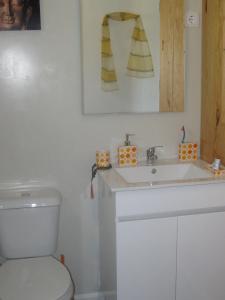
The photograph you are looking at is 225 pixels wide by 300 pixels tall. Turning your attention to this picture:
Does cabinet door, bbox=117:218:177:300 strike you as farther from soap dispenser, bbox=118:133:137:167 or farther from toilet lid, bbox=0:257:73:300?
soap dispenser, bbox=118:133:137:167

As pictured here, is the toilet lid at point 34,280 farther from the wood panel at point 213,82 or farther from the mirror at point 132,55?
the wood panel at point 213,82

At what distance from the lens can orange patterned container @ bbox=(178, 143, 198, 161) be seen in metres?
2.25

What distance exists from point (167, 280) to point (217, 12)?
58.0 inches

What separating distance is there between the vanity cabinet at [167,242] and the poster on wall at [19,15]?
1.00 metres

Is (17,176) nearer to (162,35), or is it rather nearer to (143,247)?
(143,247)

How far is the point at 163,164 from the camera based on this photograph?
85.2 inches

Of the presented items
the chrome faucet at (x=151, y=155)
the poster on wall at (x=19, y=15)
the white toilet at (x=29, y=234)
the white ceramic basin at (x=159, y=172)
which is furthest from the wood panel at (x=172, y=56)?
the white toilet at (x=29, y=234)

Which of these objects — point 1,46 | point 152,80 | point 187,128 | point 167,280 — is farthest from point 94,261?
point 1,46

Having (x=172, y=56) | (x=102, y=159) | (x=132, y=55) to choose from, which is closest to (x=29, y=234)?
(x=102, y=159)

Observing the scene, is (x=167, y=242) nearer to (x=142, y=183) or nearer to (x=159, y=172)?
(x=142, y=183)

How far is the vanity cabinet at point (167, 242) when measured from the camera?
178 cm

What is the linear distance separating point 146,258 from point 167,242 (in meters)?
0.13

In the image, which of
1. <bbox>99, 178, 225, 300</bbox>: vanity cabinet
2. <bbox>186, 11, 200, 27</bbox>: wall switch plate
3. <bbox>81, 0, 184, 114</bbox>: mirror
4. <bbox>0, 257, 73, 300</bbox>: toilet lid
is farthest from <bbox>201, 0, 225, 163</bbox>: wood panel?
<bbox>0, 257, 73, 300</bbox>: toilet lid

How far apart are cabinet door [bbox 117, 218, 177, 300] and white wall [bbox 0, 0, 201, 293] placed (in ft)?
1.68
